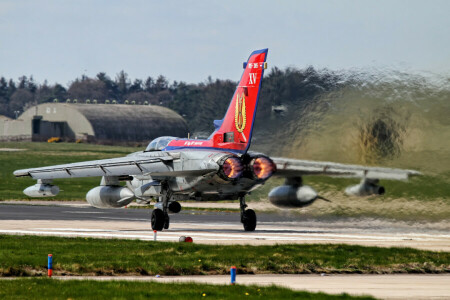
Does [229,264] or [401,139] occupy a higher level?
[401,139]

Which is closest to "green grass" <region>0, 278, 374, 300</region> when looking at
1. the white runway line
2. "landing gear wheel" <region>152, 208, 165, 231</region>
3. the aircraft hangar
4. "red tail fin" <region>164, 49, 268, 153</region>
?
the white runway line

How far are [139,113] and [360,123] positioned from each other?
108803 millimetres

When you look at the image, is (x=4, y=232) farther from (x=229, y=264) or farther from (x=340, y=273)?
(x=340, y=273)

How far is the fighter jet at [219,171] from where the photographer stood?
3703 cm

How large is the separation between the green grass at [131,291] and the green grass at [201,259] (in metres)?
2.62

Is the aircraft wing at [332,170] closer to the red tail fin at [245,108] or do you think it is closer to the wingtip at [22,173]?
the red tail fin at [245,108]

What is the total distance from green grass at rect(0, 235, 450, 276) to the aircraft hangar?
345 feet

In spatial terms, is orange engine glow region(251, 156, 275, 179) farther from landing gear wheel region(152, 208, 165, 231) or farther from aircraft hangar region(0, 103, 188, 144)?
Answer: aircraft hangar region(0, 103, 188, 144)

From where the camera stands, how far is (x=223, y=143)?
38.5 metres

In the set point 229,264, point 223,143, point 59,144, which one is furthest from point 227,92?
point 59,144

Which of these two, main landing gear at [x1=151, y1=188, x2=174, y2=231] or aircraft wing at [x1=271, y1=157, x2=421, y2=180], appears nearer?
aircraft wing at [x1=271, y1=157, x2=421, y2=180]

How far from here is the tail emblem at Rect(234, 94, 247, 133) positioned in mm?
37844

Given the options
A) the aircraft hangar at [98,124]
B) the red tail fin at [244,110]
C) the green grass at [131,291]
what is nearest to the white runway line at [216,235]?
the red tail fin at [244,110]

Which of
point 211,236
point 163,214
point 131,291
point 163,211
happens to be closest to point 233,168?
point 211,236
